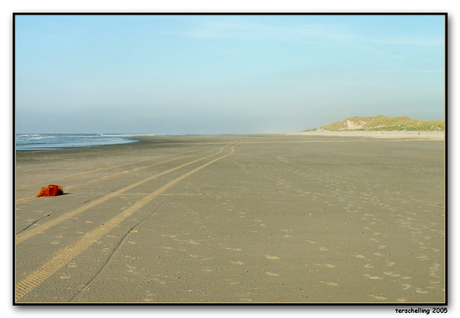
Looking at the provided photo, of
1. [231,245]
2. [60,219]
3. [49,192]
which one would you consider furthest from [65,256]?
[49,192]

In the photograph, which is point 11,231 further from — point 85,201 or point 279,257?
point 85,201

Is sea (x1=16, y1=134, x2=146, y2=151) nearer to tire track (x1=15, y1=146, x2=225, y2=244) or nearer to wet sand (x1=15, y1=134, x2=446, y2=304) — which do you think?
tire track (x1=15, y1=146, x2=225, y2=244)

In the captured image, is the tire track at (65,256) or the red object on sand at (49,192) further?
the red object on sand at (49,192)

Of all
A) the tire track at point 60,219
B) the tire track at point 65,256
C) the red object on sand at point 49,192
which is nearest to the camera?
the tire track at point 65,256

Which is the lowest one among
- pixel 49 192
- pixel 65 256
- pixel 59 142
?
pixel 65 256

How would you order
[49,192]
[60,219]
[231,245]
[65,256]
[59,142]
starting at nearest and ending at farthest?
[65,256]
[231,245]
[60,219]
[49,192]
[59,142]

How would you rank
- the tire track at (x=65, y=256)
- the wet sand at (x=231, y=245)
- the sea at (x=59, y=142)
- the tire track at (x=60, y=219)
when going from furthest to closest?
the sea at (x=59, y=142)
the tire track at (x=60, y=219)
the tire track at (x=65, y=256)
the wet sand at (x=231, y=245)

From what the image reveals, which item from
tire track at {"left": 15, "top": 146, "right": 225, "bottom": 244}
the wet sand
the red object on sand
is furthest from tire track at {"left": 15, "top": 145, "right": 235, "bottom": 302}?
the red object on sand

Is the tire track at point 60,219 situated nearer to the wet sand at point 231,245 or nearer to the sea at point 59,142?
the wet sand at point 231,245

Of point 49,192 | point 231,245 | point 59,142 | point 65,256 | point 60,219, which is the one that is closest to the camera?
point 65,256

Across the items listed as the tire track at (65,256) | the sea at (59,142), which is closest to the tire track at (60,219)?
the tire track at (65,256)

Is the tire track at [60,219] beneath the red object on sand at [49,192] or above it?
beneath

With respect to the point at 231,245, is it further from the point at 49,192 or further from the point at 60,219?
the point at 49,192

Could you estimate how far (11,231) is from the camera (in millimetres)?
4094
